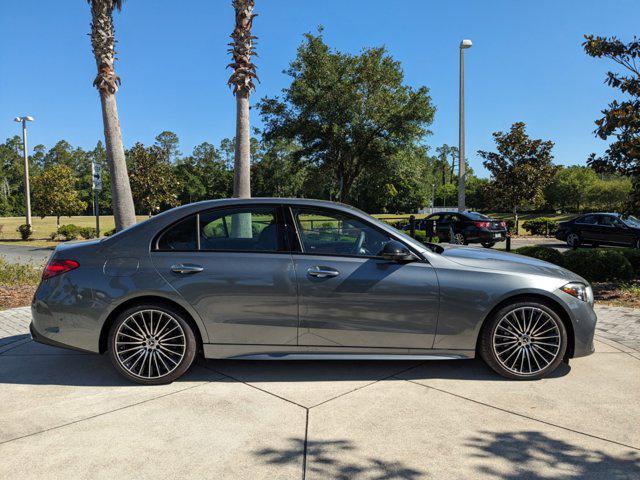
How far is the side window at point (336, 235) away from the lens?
3934 millimetres

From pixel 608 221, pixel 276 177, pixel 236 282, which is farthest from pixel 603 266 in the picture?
pixel 276 177

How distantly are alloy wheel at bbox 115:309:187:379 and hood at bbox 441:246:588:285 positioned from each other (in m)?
2.44

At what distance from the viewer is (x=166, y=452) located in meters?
2.83

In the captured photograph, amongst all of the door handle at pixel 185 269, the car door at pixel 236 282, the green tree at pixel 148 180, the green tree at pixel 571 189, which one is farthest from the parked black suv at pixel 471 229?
the green tree at pixel 571 189

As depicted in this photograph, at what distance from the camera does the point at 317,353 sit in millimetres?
3893

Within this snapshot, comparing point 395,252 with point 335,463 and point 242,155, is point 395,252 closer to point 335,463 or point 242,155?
point 335,463

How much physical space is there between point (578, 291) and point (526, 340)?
0.63 m

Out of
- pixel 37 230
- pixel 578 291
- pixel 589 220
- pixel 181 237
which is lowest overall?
pixel 37 230

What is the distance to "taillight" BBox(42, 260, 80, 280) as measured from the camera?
3.89 meters

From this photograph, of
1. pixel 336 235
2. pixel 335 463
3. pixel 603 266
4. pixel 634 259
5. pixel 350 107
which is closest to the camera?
pixel 335 463

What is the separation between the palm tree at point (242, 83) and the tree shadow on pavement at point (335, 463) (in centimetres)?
1035

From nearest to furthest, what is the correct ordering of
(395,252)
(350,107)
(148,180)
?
(395,252) → (350,107) → (148,180)

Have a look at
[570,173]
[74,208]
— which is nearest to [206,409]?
[74,208]

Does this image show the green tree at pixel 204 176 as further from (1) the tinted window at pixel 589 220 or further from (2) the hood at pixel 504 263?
(2) the hood at pixel 504 263
